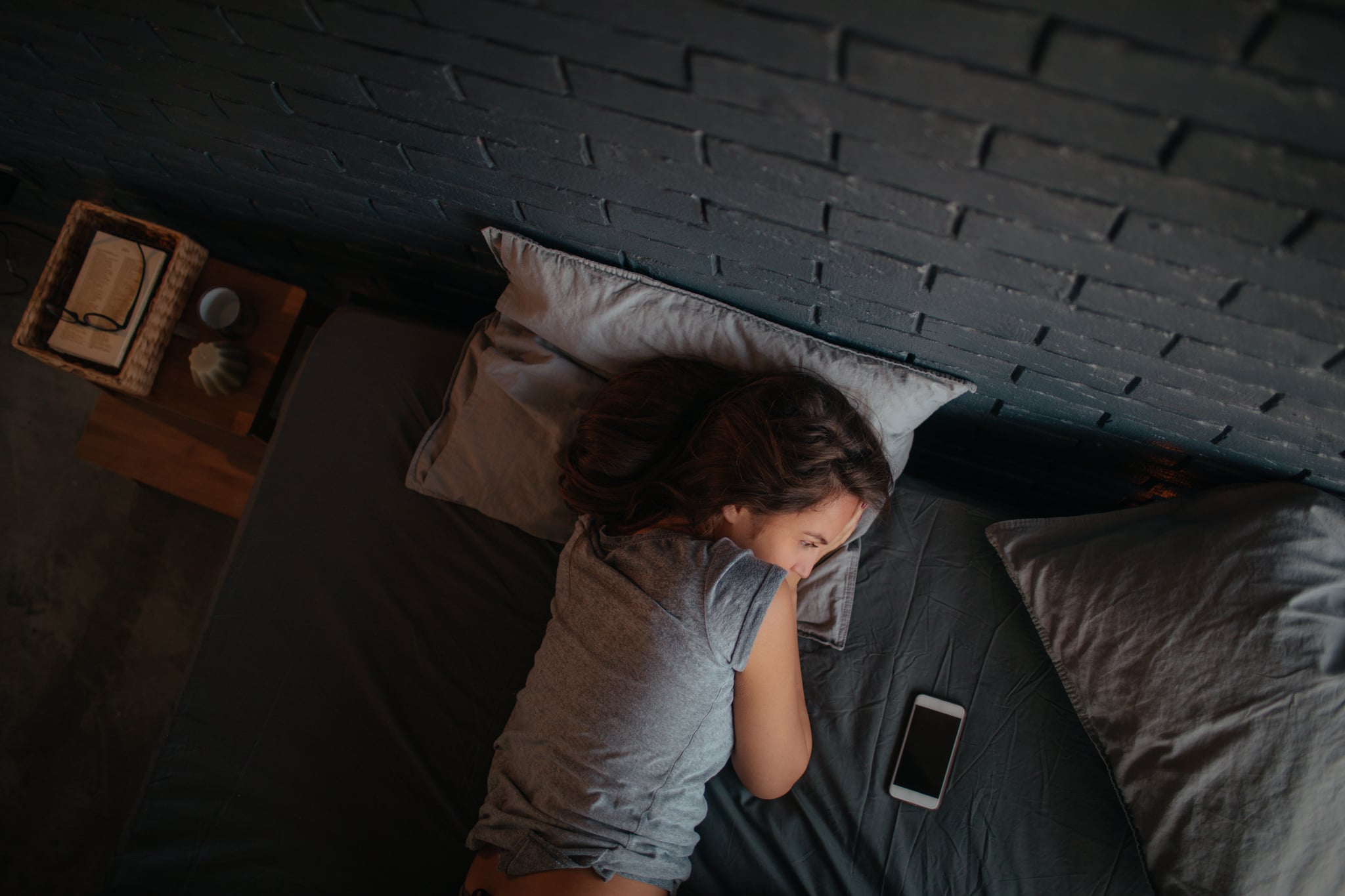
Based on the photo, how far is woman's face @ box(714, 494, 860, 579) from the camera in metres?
1.33

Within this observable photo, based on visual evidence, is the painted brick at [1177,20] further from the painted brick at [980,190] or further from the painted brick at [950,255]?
the painted brick at [950,255]

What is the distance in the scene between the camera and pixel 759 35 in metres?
0.89

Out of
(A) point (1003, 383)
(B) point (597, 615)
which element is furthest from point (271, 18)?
(A) point (1003, 383)

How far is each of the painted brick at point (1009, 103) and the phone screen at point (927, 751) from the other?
1043 mm

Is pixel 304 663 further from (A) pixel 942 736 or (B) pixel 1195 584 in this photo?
(B) pixel 1195 584

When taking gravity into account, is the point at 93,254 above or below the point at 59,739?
above

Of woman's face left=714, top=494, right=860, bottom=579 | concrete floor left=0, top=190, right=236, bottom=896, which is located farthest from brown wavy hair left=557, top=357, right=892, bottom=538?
concrete floor left=0, top=190, right=236, bottom=896

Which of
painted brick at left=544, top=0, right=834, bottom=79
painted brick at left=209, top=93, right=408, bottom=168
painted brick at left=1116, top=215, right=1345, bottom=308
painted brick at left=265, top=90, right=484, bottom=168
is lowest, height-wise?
painted brick at left=1116, top=215, right=1345, bottom=308

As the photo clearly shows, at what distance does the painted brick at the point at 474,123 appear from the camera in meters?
1.21

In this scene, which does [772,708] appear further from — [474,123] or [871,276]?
[474,123]

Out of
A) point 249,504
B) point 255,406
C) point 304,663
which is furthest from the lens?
point 255,406

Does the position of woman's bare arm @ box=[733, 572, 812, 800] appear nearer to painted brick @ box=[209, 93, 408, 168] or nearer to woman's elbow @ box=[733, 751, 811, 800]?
woman's elbow @ box=[733, 751, 811, 800]

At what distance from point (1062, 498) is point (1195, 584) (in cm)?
57

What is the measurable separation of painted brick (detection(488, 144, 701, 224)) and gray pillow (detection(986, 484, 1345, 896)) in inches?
39.1
